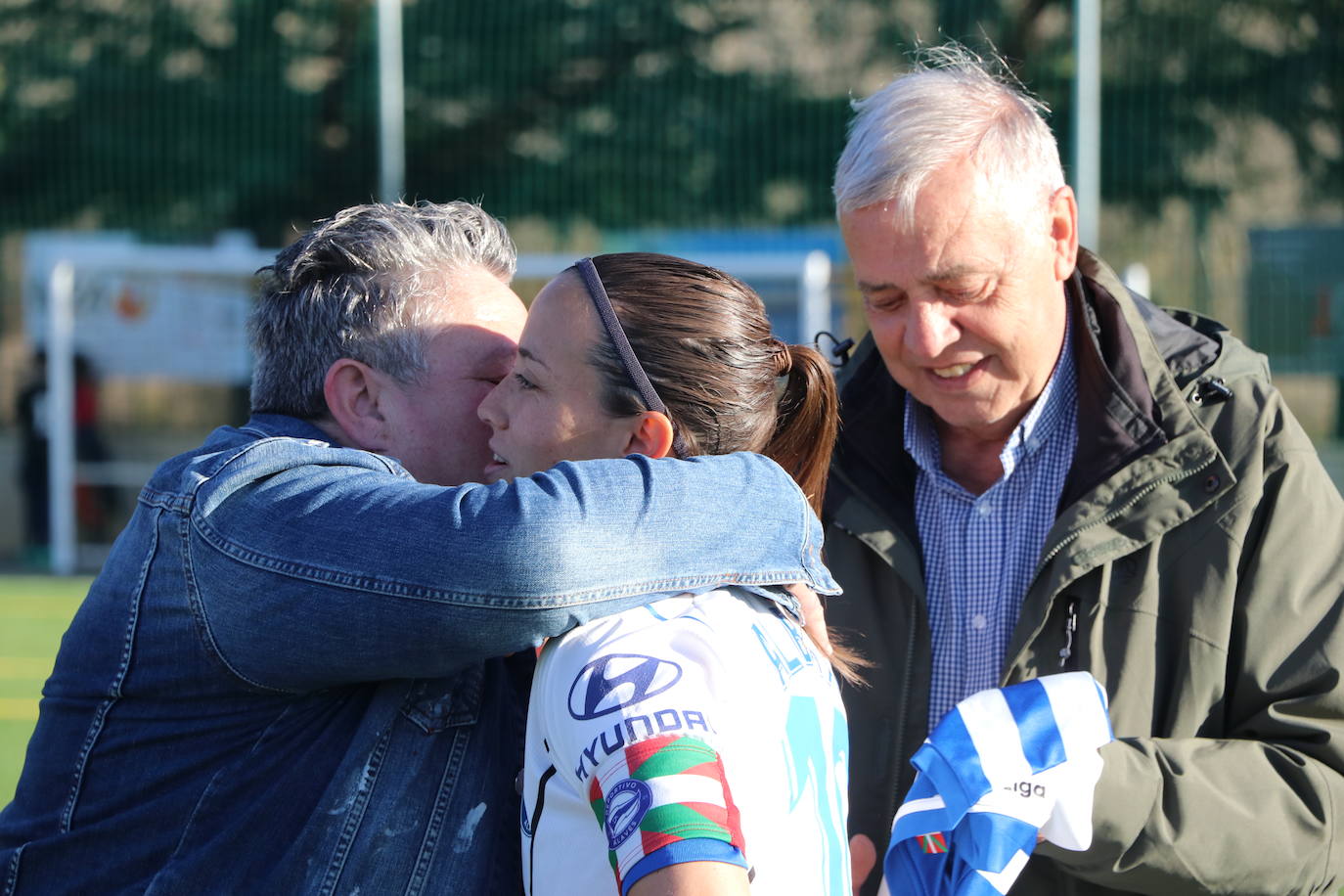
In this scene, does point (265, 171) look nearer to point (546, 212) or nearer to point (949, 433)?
point (546, 212)

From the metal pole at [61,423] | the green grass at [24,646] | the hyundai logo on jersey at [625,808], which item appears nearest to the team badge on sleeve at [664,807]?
the hyundai logo on jersey at [625,808]

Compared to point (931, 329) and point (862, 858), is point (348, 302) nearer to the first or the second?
point (931, 329)

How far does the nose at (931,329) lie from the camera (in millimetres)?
2549

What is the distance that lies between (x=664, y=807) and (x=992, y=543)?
1342mm

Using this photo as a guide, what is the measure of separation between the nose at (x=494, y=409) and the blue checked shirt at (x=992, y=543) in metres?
1.04

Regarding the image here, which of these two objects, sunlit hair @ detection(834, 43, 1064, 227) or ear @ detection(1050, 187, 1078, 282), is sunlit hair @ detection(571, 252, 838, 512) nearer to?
sunlit hair @ detection(834, 43, 1064, 227)

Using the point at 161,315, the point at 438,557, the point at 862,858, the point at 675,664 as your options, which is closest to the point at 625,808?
the point at 675,664

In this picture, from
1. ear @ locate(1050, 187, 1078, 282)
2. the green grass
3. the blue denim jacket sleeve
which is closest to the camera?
the blue denim jacket sleeve

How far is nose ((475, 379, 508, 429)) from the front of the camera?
1991mm

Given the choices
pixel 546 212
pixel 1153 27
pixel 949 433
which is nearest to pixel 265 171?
pixel 546 212

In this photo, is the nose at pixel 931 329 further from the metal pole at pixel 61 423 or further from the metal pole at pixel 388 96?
the metal pole at pixel 61 423

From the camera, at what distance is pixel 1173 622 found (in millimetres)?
2395

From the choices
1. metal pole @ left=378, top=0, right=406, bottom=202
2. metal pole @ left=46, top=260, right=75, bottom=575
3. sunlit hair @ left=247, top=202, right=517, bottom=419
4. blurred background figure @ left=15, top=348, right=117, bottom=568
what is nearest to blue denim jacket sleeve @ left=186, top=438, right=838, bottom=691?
sunlit hair @ left=247, top=202, right=517, bottom=419

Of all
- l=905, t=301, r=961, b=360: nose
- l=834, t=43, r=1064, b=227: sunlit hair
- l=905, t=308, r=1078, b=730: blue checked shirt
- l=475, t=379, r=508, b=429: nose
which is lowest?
l=905, t=308, r=1078, b=730: blue checked shirt
